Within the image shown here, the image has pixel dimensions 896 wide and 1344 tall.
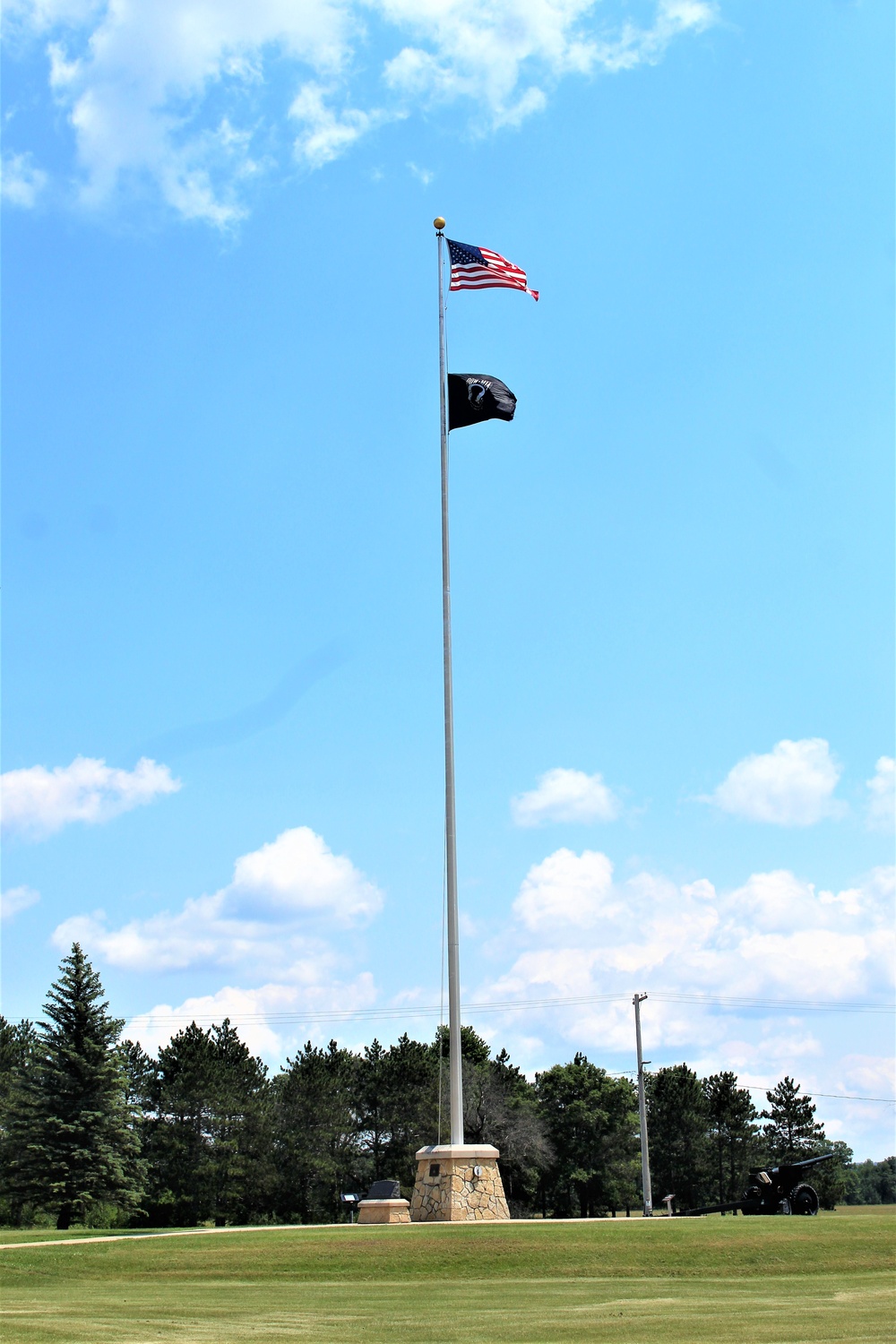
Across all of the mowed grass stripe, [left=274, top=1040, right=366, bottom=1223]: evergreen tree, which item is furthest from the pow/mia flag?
[left=274, top=1040, right=366, bottom=1223]: evergreen tree

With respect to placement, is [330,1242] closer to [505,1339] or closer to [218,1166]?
[505,1339]

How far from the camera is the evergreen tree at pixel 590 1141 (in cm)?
6544

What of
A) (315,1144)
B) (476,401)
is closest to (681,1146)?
(315,1144)

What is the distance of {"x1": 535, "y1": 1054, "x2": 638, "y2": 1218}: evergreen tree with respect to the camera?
65438mm

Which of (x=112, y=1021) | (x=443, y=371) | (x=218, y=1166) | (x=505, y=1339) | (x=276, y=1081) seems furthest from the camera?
(x=276, y=1081)

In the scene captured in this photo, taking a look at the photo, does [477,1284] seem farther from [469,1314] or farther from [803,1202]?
[803,1202]

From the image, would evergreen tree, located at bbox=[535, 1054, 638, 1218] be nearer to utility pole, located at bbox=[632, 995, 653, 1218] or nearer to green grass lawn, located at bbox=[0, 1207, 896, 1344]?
utility pole, located at bbox=[632, 995, 653, 1218]

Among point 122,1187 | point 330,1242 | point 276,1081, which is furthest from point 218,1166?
point 330,1242

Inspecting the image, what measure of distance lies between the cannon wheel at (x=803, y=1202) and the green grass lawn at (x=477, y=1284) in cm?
188

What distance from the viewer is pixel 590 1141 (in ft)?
216

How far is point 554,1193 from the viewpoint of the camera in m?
66.8

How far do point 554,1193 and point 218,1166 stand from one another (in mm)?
21382

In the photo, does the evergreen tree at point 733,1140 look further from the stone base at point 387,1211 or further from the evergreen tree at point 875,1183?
the stone base at point 387,1211

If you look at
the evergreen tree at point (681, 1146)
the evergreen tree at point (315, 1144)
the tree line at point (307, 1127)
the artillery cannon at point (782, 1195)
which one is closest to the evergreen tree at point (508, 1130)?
the tree line at point (307, 1127)
